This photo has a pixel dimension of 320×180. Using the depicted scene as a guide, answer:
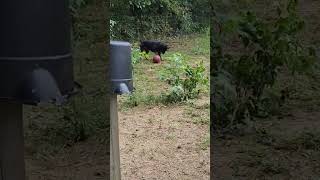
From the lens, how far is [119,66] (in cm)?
235

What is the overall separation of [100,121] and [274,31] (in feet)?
2.74

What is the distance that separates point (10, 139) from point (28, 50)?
157 millimetres

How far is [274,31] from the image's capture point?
208 centimetres

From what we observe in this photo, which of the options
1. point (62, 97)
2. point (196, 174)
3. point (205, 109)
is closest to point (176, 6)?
point (205, 109)

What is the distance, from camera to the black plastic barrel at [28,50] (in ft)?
2.83

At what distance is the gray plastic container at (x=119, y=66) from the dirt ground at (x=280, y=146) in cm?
52

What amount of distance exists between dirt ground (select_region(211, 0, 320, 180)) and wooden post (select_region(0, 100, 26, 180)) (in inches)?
53.1

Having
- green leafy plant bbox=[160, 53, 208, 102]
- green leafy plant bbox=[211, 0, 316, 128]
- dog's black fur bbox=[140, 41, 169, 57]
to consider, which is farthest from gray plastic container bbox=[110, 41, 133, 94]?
dog's black fur bbox=[140, 41, 169, 57]

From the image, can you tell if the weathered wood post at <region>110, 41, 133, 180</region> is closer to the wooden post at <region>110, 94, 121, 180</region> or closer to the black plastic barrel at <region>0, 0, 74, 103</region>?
the wooden post at <region>110, 94, 121, 180</region>

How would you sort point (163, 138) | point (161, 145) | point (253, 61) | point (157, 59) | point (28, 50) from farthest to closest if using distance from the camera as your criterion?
point (157, 59) < point (163, 138) < point (161, 145) < point (253, 61) < point (28, 50)

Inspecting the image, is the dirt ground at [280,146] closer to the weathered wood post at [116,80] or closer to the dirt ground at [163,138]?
the weathered wood post at [116,80]

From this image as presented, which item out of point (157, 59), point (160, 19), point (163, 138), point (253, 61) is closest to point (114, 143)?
point (253, 61)

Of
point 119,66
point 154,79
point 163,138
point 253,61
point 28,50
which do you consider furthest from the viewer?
point 154,79

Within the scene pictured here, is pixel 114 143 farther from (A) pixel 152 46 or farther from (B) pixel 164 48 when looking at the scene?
(B) pixel 164 48
